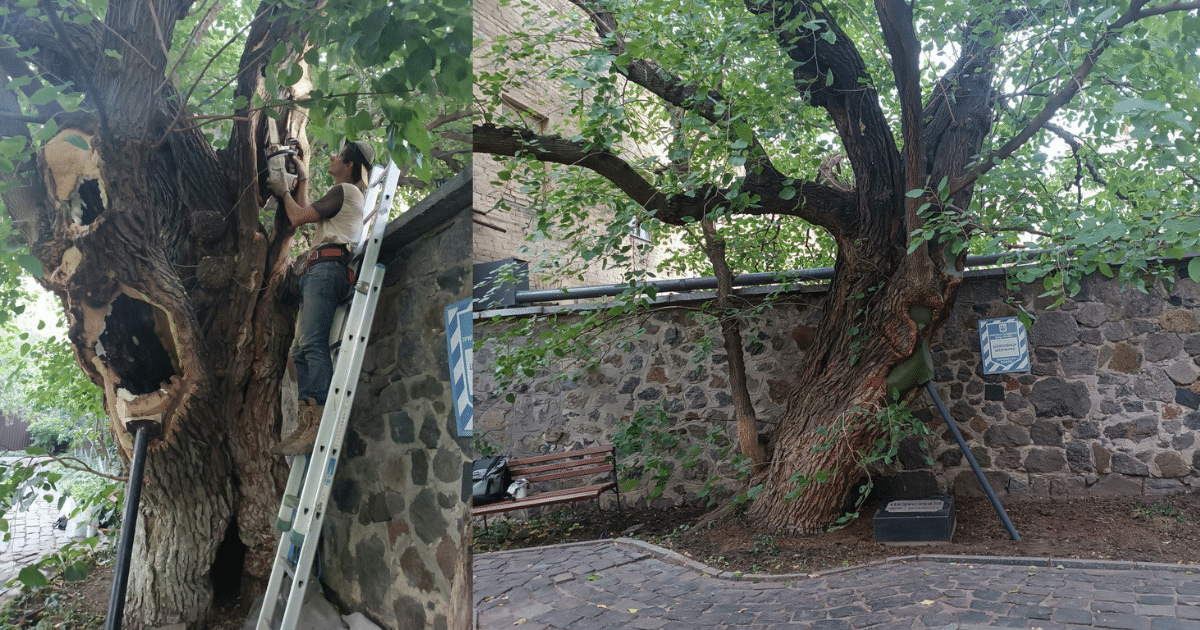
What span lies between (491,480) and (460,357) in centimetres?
274

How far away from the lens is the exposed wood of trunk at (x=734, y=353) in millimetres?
3041

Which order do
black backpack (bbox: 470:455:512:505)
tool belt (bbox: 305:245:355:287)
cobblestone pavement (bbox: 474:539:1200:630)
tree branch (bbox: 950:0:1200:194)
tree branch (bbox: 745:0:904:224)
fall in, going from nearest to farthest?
tool belt (bbox: 305:245:355:287), tree branch (bbox: 950:0:1200:194), cobblestone pavement (bbox: 474:539:1200:630), tree branch (bbox: 745:0:904:224), black backpack (bbox: 470:455:512:505)

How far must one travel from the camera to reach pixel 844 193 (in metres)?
2.84

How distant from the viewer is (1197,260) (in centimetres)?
142

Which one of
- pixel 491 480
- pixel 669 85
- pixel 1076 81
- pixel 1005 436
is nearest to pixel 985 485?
pixel 1005 436

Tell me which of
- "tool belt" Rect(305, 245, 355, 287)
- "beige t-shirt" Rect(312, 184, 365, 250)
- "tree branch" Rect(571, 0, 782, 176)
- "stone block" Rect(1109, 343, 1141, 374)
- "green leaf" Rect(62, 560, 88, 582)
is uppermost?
"tree branch" Rect(571, 0, 782, 176)

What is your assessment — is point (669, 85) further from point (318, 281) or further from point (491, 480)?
point (318, 281)

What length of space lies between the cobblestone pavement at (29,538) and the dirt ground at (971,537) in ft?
7.57

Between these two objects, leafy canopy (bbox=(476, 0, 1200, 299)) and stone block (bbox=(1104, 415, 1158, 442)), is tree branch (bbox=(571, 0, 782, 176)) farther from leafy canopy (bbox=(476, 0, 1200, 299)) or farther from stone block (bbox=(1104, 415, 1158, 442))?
stone block (bbox=(1104, 415, 1158, 442))

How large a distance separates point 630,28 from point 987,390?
2.14 m

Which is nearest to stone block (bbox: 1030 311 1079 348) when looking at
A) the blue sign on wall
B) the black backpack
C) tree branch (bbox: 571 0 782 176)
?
tree branch (bbox: 571 0 782 176)

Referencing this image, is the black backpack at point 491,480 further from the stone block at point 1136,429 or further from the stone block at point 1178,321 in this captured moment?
the stone block at point 1178,321

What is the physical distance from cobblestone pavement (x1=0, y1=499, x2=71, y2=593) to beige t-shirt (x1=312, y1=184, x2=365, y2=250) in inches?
8.1

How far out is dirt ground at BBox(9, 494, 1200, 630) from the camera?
2.38 metres
